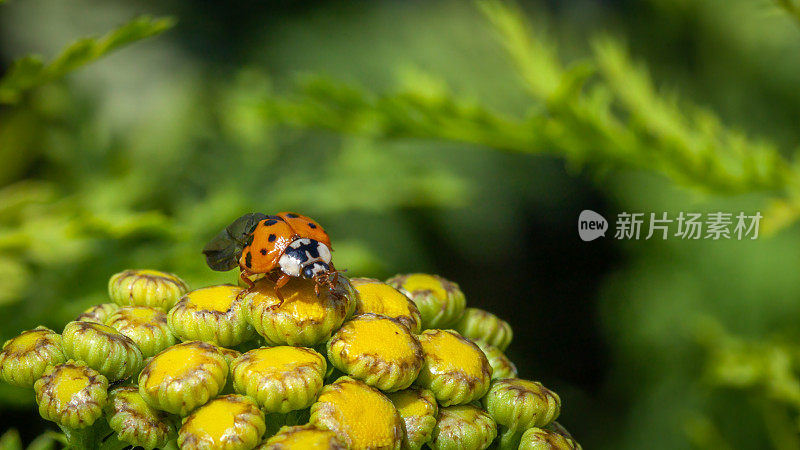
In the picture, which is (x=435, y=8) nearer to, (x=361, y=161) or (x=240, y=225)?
(x=361, y=161)

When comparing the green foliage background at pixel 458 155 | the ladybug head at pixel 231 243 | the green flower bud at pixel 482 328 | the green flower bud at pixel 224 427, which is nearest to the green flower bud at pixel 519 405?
the green flower bud at pixel 482 328

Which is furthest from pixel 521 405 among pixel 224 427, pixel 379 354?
pixel 224 427

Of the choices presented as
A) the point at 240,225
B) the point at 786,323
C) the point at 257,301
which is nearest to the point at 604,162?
the point at 240,225

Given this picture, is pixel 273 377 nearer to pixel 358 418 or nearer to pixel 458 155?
pixel 358 418

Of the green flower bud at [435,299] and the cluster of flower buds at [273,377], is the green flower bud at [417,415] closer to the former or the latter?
the cluster of flower buds at [273,377]

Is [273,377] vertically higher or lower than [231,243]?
lower

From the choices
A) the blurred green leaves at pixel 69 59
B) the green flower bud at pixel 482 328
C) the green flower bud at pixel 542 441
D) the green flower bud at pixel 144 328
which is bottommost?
the green flower bud at pixel 542 441

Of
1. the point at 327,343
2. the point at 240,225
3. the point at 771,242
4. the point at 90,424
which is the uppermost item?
the point at 771,242
